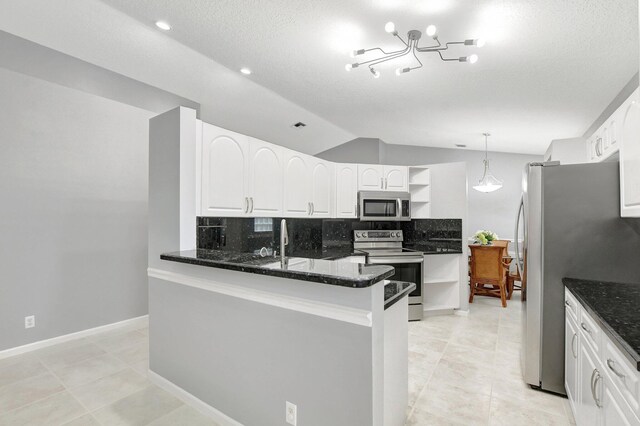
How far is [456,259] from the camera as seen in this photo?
4.30 meters

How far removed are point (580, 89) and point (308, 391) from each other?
399 centimetres

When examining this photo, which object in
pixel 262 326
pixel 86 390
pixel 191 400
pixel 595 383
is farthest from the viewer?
pixel 86 390

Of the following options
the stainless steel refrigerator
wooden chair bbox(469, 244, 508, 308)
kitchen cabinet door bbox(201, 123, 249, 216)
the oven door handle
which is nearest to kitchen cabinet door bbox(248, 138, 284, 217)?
kitchen cabinet door bbox(201, 123, 249, 216)

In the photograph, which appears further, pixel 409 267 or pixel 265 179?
pixel 409 267

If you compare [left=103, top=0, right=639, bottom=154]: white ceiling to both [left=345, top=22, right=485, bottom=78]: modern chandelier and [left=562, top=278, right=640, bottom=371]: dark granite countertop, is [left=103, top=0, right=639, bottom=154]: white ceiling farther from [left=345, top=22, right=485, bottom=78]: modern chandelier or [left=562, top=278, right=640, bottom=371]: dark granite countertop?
[left=562, top=278, right=640, bottom=371]: dark granite countertop

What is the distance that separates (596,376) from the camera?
1430 millimetres

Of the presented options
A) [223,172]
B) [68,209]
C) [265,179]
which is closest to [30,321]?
[68,209]

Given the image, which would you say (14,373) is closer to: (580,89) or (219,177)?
(219,177)

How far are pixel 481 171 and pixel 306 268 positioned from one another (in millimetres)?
6360

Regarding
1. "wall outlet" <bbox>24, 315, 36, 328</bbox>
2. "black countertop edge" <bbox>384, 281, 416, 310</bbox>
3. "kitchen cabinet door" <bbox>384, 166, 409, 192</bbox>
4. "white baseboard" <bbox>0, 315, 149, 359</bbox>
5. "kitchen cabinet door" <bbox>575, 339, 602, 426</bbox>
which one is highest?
"kitchen cabinet door" <bbox>384, 166, 409, 192</bbox>

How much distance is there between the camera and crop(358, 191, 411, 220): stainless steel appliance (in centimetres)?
434

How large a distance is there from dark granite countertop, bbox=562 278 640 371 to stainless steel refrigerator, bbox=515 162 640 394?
4.8 inches

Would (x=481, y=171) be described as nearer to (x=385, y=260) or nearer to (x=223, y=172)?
(x=385, y=260)

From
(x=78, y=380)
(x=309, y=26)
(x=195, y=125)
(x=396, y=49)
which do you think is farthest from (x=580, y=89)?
(x=78, y=380)
